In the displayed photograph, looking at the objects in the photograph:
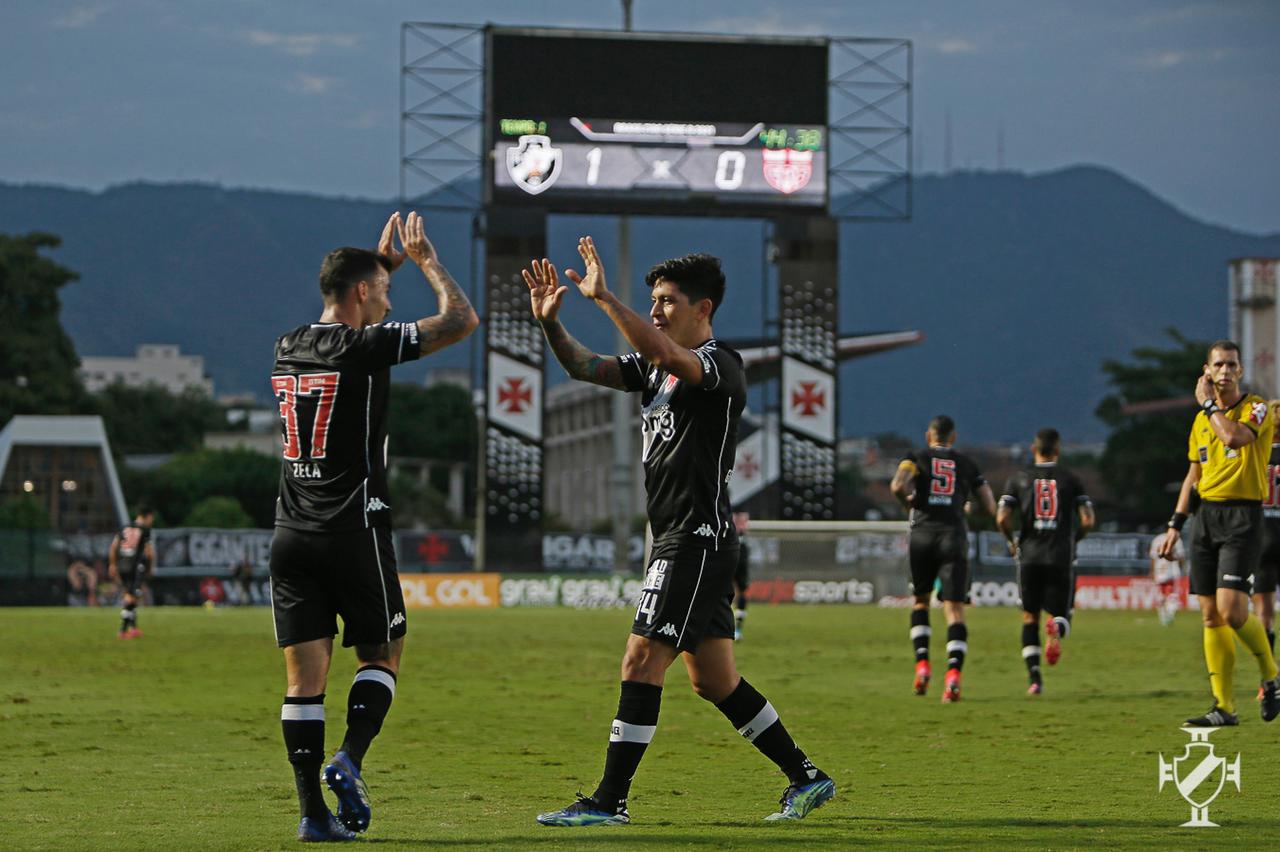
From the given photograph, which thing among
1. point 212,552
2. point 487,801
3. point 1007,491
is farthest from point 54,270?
point 487,801

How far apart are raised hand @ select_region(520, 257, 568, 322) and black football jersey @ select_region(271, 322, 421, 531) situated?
0.67 meters

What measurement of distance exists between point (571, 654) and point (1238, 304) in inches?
2281

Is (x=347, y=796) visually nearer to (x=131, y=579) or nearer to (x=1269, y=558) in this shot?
(x=1269, y=558)

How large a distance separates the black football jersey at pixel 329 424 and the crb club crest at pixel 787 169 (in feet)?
153

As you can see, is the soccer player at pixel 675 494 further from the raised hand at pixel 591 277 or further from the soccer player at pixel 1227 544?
the soccer player at pixel 1227 544

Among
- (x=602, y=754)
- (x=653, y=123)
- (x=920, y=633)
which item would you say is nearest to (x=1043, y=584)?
(x=920, y=633)

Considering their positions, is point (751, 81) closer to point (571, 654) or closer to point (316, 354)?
point (571, 654)

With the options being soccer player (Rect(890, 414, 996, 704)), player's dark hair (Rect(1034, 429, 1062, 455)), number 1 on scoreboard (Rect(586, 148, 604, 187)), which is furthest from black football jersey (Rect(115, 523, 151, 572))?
number 1 on scoreboard (Rect(586, 148, 604, 187))

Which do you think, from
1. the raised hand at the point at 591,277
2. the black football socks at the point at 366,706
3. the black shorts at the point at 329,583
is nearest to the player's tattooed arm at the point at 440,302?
the raised hand at the point at 591,277

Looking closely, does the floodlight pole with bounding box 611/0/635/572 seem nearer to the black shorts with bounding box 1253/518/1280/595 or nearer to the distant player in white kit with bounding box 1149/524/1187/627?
the distant player in white kit with bounding box 1149/524/1187/627

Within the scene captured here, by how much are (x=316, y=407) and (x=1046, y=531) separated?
413 inches

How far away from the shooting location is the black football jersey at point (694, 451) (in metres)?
7.64

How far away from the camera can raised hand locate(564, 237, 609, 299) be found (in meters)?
7.37

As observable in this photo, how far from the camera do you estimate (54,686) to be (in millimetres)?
17172
